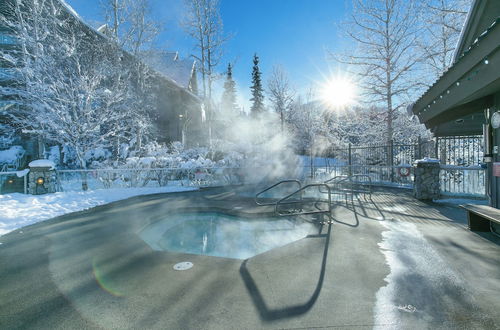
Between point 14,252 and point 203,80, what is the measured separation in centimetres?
2131

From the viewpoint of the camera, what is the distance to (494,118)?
577 cm

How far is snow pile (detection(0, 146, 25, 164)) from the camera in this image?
13.3 meters

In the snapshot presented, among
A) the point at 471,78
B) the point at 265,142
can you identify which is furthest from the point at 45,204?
the point at 265,142

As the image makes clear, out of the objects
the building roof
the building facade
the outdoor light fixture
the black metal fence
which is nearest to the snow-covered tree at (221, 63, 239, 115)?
the building facade

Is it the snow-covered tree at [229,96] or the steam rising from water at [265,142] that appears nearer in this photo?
the steam rising from water at [265,142]

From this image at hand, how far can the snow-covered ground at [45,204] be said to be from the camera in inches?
256

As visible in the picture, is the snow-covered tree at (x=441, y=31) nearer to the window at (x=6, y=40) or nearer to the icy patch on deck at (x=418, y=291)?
the icy patch on deck at (x=418, y=291)

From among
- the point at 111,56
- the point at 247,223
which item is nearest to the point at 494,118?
the point at 247,223

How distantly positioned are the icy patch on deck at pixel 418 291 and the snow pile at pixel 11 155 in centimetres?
1770

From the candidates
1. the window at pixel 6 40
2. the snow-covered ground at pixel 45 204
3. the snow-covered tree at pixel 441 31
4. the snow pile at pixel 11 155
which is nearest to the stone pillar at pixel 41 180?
the snow-covered ground at pixel 45 204

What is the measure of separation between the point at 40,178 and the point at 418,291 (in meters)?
11.7

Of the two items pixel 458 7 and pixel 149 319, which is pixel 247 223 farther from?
pixel 458 7

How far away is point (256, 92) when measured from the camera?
41.6 metres

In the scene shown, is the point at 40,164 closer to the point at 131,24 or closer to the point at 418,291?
the point at 418,291
